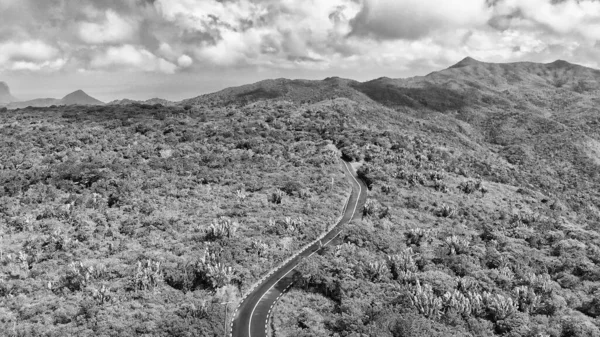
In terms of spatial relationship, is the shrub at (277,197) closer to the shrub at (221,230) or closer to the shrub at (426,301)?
the shrub at (221,230)

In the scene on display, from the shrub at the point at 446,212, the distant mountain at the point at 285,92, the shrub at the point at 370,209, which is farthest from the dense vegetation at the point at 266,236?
the distant mountain at the point at 285,92

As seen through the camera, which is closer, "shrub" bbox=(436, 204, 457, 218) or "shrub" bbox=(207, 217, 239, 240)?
"shrub" bbox=(207, 217, 239, 240)

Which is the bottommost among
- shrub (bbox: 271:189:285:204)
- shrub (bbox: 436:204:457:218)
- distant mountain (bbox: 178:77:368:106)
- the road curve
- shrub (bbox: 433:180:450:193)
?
the road curve

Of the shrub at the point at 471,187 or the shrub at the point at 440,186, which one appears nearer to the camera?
the shrub at the point at 440,186

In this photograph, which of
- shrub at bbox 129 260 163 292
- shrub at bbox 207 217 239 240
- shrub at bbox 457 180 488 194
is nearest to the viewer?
shrub at bbox 129 260 163 292

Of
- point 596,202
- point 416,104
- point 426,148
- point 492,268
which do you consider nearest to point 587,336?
point 492,268

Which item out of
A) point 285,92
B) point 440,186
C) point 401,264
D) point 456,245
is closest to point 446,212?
point 440,186

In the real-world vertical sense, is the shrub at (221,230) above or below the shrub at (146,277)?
above

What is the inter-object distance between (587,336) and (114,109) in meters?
99.0

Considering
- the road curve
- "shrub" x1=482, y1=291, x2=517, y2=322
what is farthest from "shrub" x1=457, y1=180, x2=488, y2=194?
"shrub" x1=482, y1=291, x2=517, y2=322

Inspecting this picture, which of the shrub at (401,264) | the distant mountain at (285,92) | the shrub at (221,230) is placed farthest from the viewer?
the distant mountain at (285,92)

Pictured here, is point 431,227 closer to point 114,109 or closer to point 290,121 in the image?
point 290,121

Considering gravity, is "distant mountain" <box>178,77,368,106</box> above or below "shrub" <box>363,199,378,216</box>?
above

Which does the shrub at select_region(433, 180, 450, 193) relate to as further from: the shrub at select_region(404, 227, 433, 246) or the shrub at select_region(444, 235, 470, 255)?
the shrub at select_region(444, 235, 470, 255)
